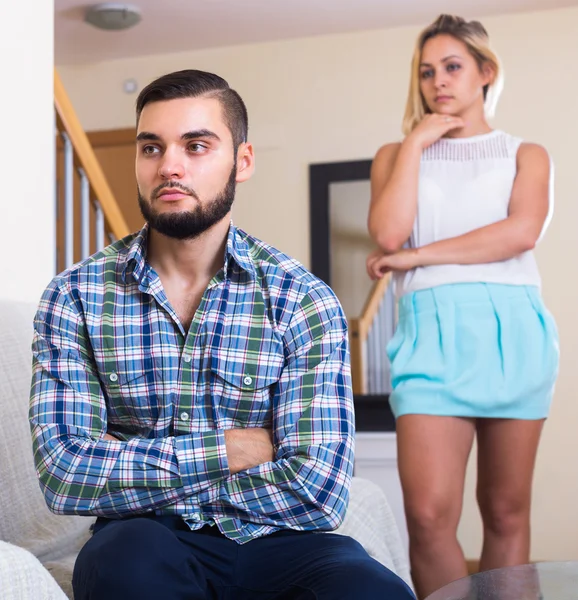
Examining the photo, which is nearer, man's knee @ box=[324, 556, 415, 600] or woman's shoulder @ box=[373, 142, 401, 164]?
man's knee @ box=[324, 556, 415, 600]

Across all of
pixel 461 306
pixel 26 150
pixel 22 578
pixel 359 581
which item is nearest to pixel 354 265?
pixel 26 150

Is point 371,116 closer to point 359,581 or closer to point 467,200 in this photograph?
point 467,200

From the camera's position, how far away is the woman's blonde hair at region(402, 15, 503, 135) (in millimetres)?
1890

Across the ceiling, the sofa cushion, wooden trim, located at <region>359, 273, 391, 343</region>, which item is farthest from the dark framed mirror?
the sofa cushion

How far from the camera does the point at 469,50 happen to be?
6.20ft

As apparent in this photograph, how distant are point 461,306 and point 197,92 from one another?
0.71 m

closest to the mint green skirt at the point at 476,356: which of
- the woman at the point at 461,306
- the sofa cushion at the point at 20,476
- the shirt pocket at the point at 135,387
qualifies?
Result: the woman at the point at 461,306

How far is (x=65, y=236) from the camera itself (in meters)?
2.94

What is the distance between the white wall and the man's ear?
34.0 inches

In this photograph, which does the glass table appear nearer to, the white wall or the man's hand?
the man's hand

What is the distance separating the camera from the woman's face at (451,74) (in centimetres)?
188

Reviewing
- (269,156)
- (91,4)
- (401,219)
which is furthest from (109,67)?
(401,219)

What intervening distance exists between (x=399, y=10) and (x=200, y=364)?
3173 mm

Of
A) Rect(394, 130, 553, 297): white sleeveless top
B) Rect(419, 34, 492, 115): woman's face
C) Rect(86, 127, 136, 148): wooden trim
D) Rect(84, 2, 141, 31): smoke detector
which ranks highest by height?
Rect(84, 2, 141, 31): smoke detector
